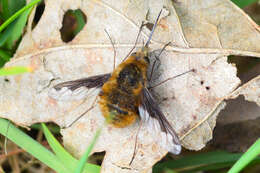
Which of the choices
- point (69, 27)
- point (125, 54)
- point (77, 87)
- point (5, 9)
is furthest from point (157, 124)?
point (5, 9)

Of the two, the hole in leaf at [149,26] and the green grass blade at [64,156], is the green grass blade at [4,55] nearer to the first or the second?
the green grass blade at [64,156]

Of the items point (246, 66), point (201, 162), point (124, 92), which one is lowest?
point (201, 162)

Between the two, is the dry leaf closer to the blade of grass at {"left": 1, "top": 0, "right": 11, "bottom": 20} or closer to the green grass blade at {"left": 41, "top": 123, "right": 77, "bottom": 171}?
the green grass blade at {"left": 41, "top": 123, "right": 77, "bottom": 171}

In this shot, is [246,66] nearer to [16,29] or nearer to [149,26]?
[149,26]

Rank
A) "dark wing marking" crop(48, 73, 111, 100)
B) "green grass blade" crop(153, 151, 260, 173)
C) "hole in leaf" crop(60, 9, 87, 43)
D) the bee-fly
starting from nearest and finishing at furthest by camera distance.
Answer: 1. the bee-fly
2. "dark wing marking" crop(48, 73, 111, 100)
3. "green grass blade" crop(153, 151, 260, 173)
4. "hole in leaf" crop(60, 9, 87, 43)

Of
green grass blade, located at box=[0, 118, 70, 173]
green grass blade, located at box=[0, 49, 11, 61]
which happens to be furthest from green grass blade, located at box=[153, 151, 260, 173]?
green grass blade, located at box=[0, 49, 11, 61]

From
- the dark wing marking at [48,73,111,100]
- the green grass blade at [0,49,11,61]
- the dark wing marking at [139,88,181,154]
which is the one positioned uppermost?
the green grass blade at [0,49,11,61]

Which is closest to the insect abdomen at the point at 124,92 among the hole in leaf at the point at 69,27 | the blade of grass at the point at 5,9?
the hole in leaf at the point at 69,27
